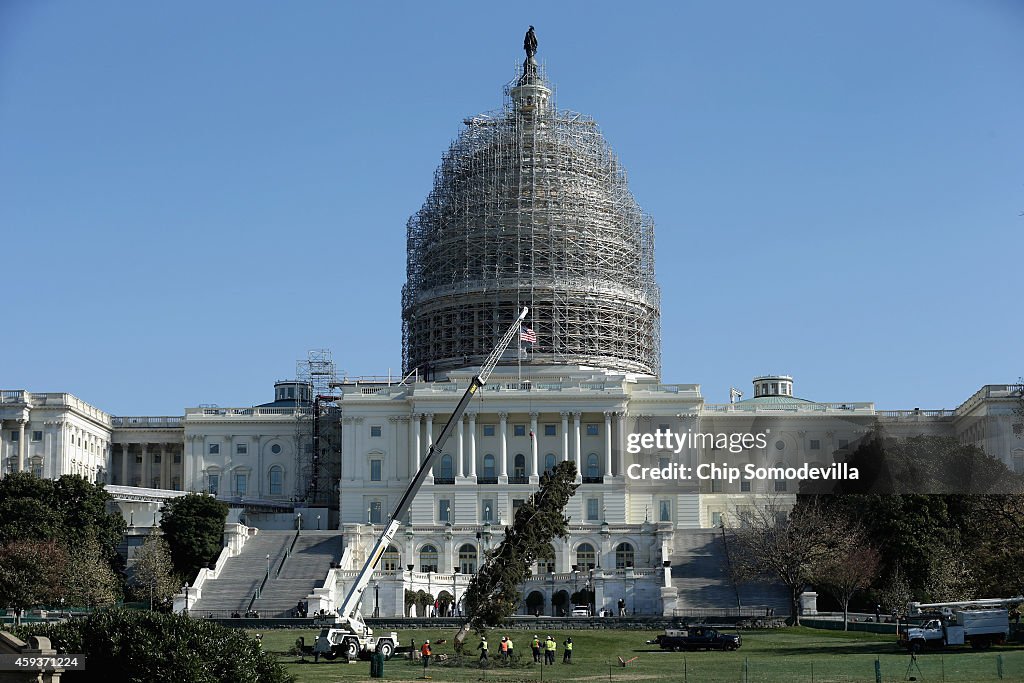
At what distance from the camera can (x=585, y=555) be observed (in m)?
111

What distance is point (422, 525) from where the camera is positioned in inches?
4407

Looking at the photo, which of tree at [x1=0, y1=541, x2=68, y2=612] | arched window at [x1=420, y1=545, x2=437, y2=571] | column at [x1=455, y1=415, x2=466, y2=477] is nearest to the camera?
tree at [x1=0, y1=541, x2=68, y2=612]

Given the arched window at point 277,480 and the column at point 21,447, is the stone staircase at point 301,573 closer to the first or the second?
the arched window at point 277,480

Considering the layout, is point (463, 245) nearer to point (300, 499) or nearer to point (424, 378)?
point (424, 378)

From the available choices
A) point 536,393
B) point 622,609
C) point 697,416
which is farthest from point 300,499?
point 622,609

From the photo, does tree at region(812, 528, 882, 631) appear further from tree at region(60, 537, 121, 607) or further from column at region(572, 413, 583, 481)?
tree at region(60, 537, 121, 607)

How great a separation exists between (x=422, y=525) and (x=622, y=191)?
38876 mm

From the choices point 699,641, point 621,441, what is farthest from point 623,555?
point 699,641

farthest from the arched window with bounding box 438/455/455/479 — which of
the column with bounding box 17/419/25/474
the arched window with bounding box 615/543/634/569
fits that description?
the column with bounding box 17/419/25/474

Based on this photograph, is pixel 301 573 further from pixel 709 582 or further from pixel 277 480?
pixel 277 480

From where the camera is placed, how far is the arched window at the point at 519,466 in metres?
126

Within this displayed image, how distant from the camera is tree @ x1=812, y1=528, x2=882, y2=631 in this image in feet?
288

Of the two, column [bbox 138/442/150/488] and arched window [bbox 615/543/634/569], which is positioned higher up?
column [bbox 138/442/150/488]

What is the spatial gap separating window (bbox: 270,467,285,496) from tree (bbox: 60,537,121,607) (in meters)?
37.5
